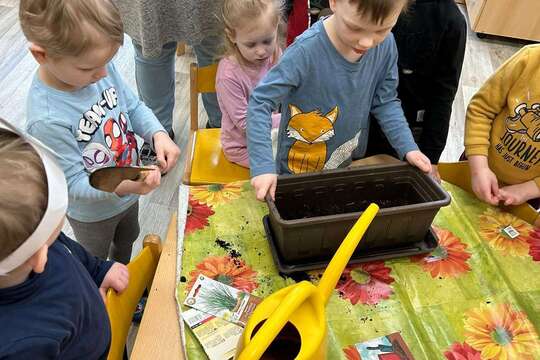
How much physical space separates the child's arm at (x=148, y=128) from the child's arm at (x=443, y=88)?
648 mm

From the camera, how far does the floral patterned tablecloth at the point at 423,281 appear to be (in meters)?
0.73

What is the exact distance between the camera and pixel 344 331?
73cm

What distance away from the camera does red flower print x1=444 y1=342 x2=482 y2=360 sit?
712 mm

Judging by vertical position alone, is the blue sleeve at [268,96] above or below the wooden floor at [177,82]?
above

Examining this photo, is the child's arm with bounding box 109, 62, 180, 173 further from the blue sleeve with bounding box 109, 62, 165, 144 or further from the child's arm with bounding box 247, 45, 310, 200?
the child's arm with bounding box 247, 45, 310, 200

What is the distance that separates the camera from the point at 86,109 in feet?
2.85

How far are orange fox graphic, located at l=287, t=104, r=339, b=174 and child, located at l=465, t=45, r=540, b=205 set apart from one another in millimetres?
336

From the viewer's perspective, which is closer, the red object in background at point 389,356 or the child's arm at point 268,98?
the red object in background at point 389,356

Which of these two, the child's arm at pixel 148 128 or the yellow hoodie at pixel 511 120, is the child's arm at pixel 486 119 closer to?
the yellow hoodie at pixel 511 120

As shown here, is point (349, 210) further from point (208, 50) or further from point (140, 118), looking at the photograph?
point (208, 50)

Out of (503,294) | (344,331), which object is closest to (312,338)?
(344,331)

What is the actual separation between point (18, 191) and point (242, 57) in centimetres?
90

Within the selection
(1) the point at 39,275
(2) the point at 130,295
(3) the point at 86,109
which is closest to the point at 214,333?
(2) the point at 130,295

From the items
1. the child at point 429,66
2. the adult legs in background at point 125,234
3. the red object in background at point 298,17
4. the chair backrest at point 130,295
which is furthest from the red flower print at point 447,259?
the red object in background at point 298,17
